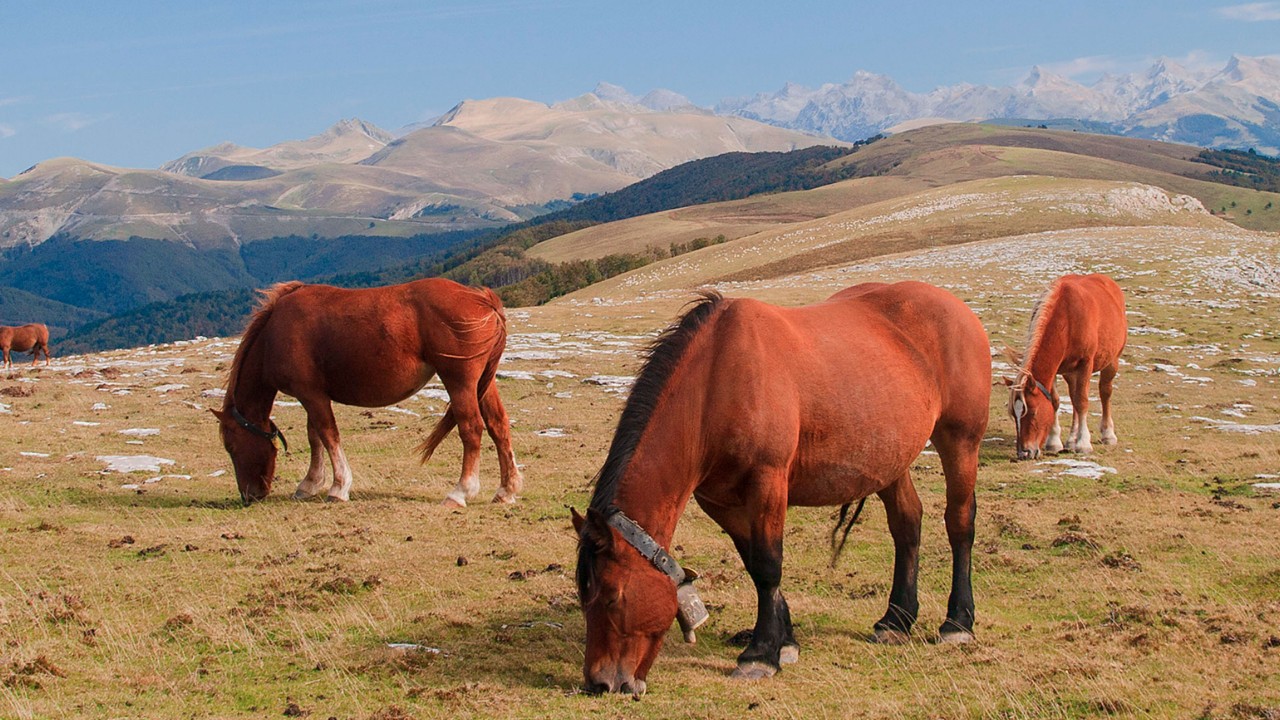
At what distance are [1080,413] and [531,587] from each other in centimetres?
1190

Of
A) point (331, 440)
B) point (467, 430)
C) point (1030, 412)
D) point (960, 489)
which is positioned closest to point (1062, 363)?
point (1030, 412)

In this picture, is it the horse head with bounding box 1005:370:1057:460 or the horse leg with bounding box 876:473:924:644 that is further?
the horse head with bounding box 1005:370:1057:460

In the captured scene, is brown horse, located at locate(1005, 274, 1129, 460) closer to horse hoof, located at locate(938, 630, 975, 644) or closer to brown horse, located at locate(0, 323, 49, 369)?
horse hoof, located at locate(938, 630, 975, 644)

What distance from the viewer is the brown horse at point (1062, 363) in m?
16.3

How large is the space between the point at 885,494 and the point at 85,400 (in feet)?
60.6

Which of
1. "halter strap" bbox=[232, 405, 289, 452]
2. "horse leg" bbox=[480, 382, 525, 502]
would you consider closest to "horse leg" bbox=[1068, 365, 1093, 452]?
"horse leg" bbox=[480, 382, 525, 502]

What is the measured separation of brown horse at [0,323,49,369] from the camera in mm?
34531

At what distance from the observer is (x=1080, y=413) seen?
17.2 metres

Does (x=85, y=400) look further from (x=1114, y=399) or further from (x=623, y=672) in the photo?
(x=1114, y=399)

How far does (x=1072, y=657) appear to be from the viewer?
738cm

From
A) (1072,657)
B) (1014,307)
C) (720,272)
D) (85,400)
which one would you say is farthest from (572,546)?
(720,272)

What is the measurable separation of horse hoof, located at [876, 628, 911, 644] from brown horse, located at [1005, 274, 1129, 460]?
905 centimetres

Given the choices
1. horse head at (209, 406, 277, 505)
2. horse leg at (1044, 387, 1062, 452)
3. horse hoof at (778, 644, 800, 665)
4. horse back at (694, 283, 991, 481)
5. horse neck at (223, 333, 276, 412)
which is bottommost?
horse leg at (1044, 387, 1062, 452)

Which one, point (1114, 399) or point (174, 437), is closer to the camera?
point (174, 437)
